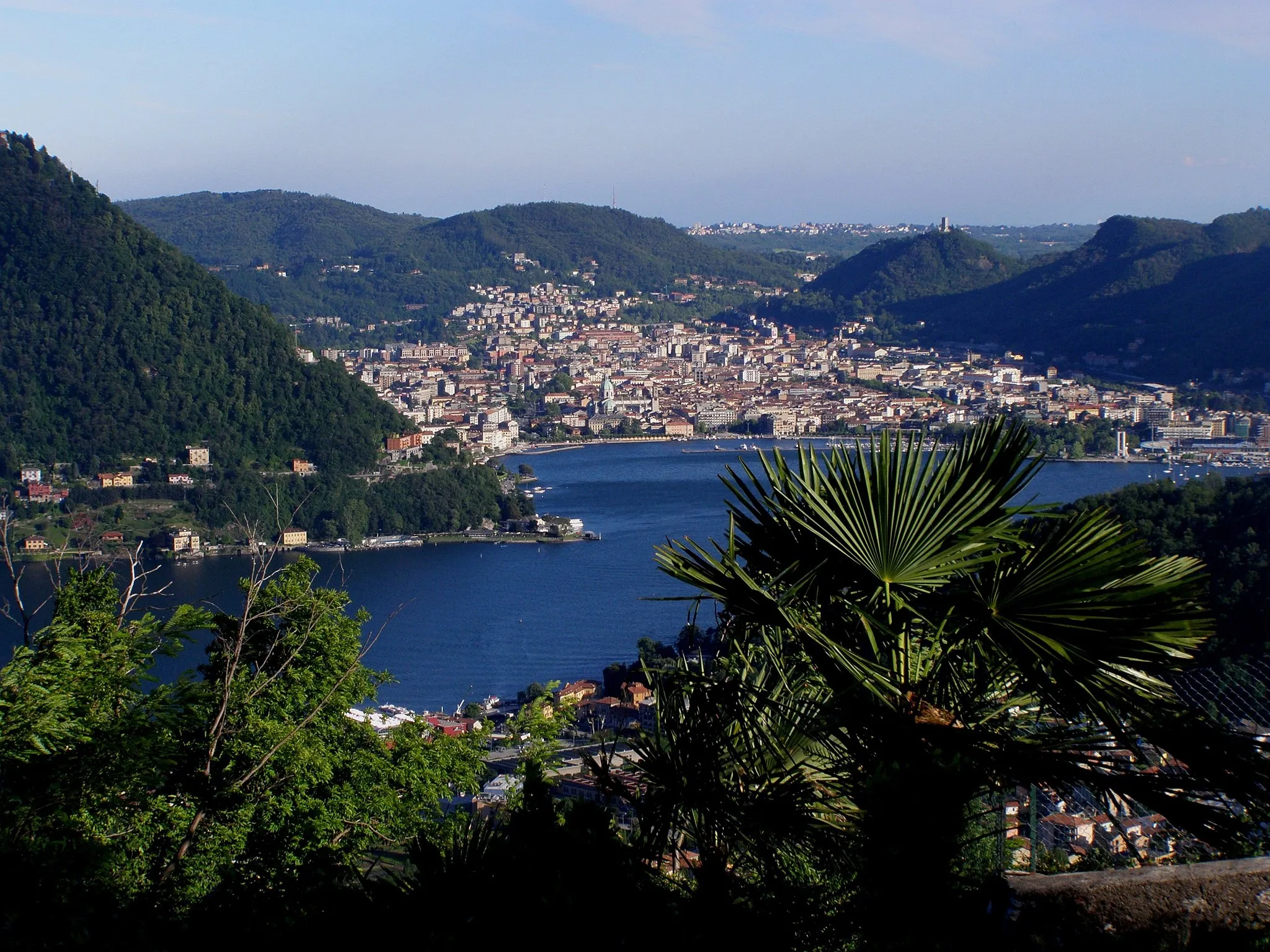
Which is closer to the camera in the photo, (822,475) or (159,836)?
(822,475)

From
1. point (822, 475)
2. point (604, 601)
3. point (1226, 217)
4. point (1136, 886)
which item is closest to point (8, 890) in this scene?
point (822, 475)

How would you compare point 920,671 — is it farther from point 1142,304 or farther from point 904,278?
point 904,278

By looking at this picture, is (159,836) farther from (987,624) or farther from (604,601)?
(604,601)

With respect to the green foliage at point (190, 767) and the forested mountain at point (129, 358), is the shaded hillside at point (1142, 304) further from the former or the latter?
the green foliage at point (190, 767)

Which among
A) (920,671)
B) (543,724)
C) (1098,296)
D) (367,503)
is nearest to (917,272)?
(1098,296)

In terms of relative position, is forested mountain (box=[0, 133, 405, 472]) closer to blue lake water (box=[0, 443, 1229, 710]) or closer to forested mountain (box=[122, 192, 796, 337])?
blue lake water (box=[0, 443, 1229, 710])
